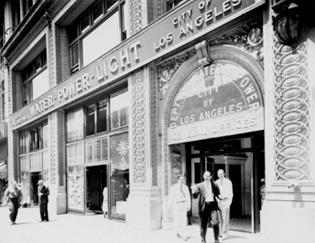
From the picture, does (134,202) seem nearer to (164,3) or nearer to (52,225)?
(52,225)

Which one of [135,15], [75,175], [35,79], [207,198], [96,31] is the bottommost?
[75,175]

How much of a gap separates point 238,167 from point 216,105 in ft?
5.29

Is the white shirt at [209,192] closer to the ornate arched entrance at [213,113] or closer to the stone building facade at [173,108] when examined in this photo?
the stone building facade at [173,108]

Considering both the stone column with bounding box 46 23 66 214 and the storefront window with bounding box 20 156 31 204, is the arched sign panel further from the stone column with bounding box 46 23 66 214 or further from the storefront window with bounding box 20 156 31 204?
the storefront window with bounding box 20 156 31 204

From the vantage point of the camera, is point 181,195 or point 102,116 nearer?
point 181,195

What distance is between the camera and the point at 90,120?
15734 millimetres

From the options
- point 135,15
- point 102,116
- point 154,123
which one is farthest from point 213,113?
point 102,116

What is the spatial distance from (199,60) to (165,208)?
3987mm

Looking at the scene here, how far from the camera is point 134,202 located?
1156cm

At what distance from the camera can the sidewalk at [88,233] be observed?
9544 millimetres

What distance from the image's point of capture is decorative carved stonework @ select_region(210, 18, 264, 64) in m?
8.28

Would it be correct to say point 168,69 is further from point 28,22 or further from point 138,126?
point 28,22

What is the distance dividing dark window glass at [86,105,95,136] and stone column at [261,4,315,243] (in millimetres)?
8942

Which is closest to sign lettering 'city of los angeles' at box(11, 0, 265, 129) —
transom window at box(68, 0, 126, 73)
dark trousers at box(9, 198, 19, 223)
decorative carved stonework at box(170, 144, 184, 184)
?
transom window at box(68, 0, 126, 73)
